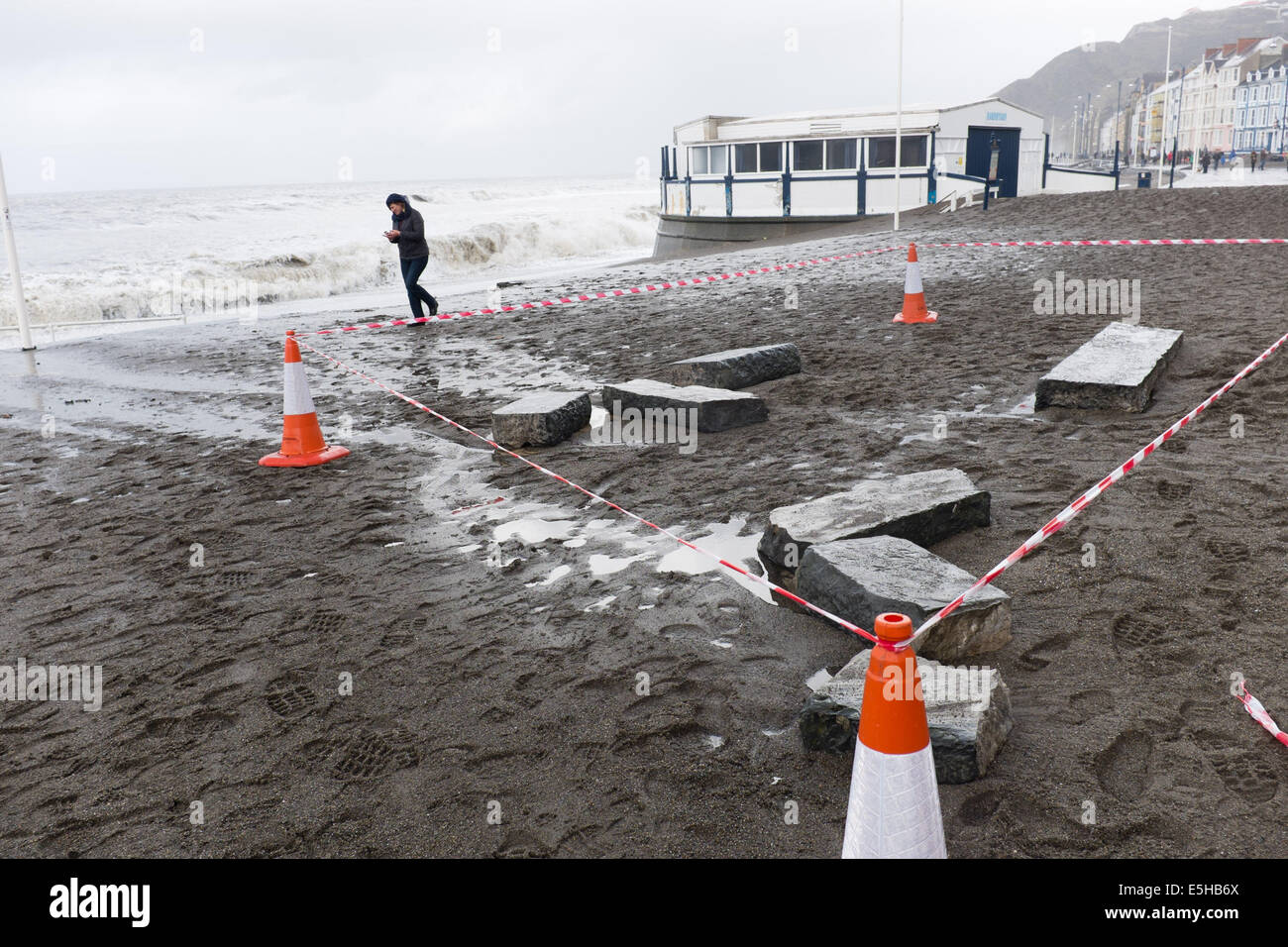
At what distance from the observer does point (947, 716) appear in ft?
9.03

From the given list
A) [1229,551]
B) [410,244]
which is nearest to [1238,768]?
[1229,551]

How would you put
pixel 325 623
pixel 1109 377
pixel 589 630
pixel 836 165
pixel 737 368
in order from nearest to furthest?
1. pixel 589 630
2. pixel 325 623
3. pixel 1109 377
4. pixel 737 368
5. pixel 836 165

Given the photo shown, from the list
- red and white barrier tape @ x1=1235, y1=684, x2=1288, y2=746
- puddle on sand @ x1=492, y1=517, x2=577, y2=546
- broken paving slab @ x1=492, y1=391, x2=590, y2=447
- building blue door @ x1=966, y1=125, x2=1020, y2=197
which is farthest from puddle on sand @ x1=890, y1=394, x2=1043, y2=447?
building blue door @ x1=966, y1=125, x2=1020, y2=197

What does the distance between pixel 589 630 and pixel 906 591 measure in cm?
128

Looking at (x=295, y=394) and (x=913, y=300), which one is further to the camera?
(x=913, y=300)

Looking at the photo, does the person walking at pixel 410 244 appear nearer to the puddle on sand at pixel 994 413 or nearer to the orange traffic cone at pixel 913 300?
the orange traffic cone at pixel 913 300

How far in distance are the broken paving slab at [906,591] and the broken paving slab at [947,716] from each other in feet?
0.95

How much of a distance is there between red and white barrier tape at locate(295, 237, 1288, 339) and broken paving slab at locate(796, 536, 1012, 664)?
905 cm

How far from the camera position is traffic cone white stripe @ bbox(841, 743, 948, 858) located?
2.01 meters

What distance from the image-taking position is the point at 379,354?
11.1 meters

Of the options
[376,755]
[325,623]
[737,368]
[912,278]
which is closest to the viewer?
[376,755]

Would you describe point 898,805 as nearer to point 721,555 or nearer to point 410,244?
point 721,555

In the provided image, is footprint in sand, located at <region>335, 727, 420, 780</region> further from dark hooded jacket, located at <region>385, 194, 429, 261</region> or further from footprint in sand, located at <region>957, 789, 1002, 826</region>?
dark hooded jacket, located at <region>385, 194, 429, 261</region>
